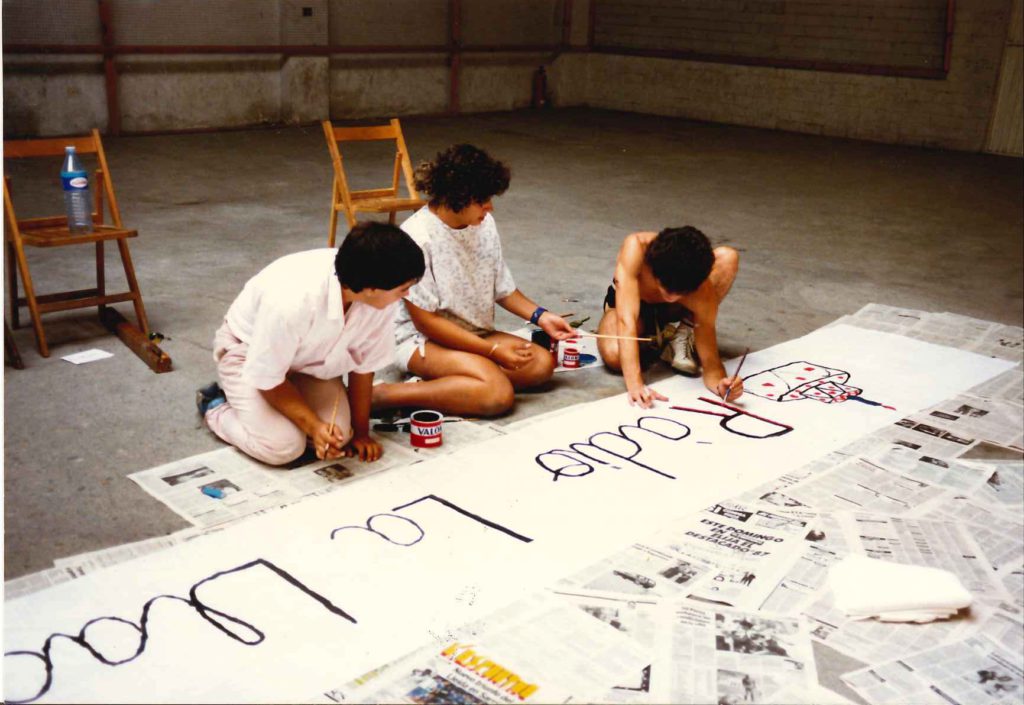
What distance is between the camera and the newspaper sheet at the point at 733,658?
6.25ft

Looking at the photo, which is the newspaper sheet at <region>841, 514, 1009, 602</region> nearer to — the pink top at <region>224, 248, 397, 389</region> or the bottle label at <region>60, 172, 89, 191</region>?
the pink top at <region>224, 248, 397, 389</region>

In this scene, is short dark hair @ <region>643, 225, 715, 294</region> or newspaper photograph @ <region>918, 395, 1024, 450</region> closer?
short dark hair @ <region>643, 225, 715, 294</region>

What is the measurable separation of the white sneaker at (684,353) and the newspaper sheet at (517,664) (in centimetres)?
168

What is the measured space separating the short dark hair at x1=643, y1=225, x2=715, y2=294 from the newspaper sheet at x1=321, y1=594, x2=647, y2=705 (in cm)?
133

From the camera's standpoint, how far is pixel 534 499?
2.66 m

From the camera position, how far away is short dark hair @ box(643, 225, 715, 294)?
309cm

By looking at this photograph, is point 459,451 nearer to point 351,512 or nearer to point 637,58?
point 351,512

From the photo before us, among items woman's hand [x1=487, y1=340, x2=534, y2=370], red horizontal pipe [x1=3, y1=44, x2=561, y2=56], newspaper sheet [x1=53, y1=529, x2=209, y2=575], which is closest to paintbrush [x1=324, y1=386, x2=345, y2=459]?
newspaper sheet [x1=53, y1=529, x2=209, y2=575]

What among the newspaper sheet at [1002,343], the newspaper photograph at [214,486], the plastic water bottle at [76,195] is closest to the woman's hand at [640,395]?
the newspaper photograph at [214,486]

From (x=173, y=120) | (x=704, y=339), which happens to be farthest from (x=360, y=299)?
(x=173, y=120)

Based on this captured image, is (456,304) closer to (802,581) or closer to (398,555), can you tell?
(398,555)

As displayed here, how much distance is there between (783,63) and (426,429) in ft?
30.9

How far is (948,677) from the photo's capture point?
201 cm

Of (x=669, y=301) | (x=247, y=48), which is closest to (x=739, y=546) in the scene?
(x=669, y=301)
